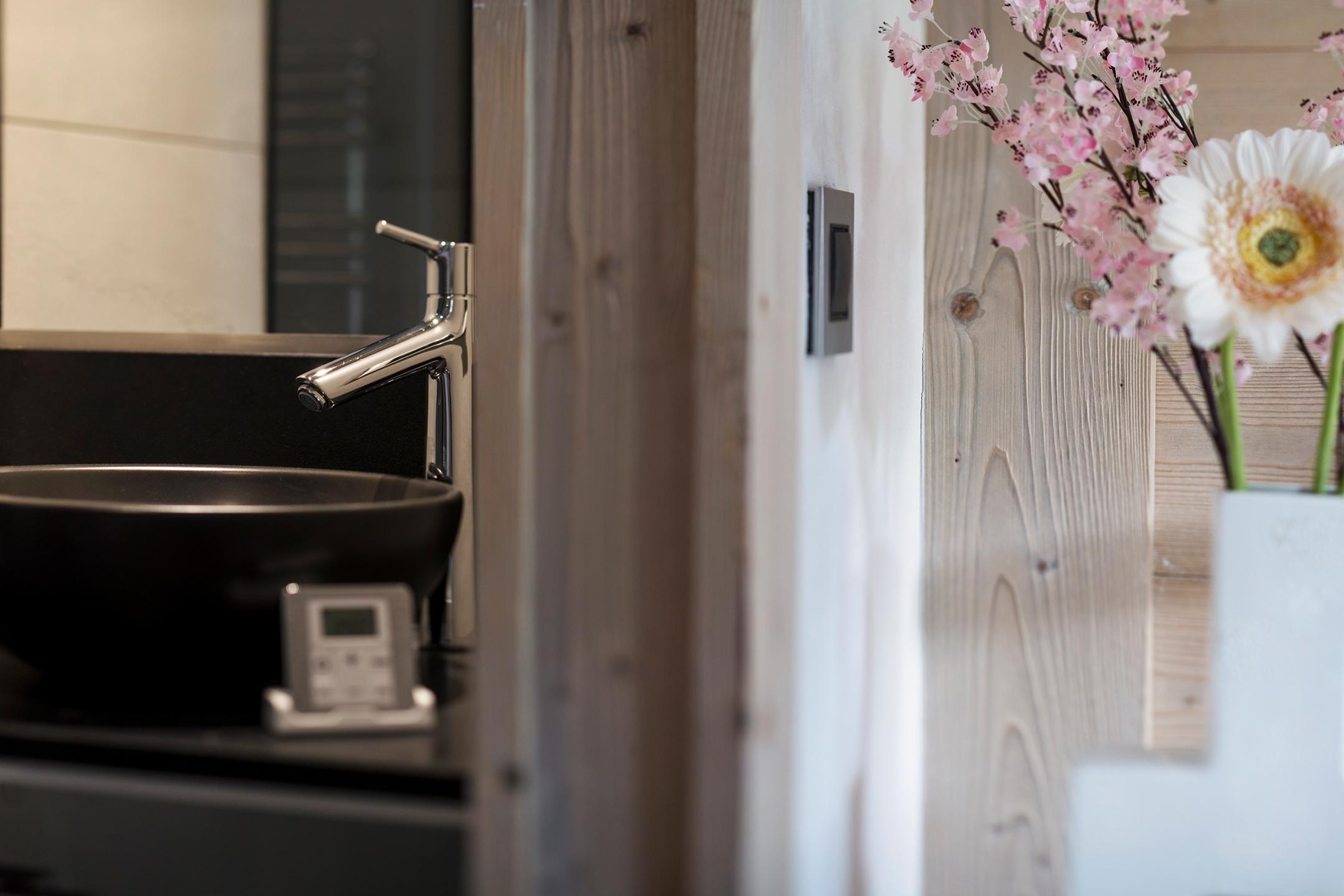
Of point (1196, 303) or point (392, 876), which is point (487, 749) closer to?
point (392, 876)

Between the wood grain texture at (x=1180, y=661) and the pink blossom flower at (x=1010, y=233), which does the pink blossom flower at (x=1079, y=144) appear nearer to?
the pink blossom flower at (x=1010, y=233)

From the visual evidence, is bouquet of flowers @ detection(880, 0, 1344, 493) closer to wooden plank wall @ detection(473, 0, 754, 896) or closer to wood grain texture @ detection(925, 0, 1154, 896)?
wood grain texture @ detection(925, 0, 1154, 896)

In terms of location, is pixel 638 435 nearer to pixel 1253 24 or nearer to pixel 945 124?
pixel 945 124

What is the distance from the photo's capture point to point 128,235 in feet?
6.79

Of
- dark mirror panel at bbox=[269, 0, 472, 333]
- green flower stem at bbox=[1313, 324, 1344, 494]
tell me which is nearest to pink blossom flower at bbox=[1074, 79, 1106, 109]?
green flower stem at bbox=[1313, 324, 1344, 494]

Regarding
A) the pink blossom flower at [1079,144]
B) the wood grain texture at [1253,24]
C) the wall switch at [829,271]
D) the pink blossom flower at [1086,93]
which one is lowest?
the wall switch at [829,271]

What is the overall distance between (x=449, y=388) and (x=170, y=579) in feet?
0.99

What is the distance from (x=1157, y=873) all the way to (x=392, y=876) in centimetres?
54

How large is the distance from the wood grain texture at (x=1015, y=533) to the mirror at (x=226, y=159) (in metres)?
0.96

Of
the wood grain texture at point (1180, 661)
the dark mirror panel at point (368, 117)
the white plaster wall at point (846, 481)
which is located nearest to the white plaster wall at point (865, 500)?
the white plaster wall at point (846, 481)

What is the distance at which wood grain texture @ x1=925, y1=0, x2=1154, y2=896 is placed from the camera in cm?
121

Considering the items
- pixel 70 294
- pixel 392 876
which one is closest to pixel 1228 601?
pixel 392 876

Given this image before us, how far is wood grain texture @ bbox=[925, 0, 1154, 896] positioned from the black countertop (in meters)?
0.56

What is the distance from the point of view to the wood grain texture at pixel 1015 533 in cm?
121
